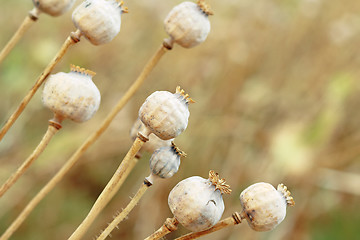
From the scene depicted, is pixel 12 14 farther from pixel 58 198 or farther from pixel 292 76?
pixel 292 76

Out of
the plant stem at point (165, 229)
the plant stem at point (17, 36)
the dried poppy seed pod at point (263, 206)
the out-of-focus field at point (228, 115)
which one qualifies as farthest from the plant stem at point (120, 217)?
the out-of-focus field at point (228, 115)

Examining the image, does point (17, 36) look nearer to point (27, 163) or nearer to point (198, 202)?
point (27, 163)

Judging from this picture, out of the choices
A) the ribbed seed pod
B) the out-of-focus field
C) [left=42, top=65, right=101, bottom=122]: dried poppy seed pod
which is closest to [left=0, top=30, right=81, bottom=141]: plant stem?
[left=42, top=65, right=101, bottom=122]: dried poppy seed pod

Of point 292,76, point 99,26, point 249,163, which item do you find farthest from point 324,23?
point 99,26

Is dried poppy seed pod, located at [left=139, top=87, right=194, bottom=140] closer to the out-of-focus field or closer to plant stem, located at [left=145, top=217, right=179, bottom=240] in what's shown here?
plant stem, located at [left=145, top=217, right=179, bottom=240]

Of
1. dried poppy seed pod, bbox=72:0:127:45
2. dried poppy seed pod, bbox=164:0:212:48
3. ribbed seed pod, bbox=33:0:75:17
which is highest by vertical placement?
dried poppy seed pod, bbox=164:0:212:48

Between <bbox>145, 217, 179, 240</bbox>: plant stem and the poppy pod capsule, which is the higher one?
the poppy pod capsule
